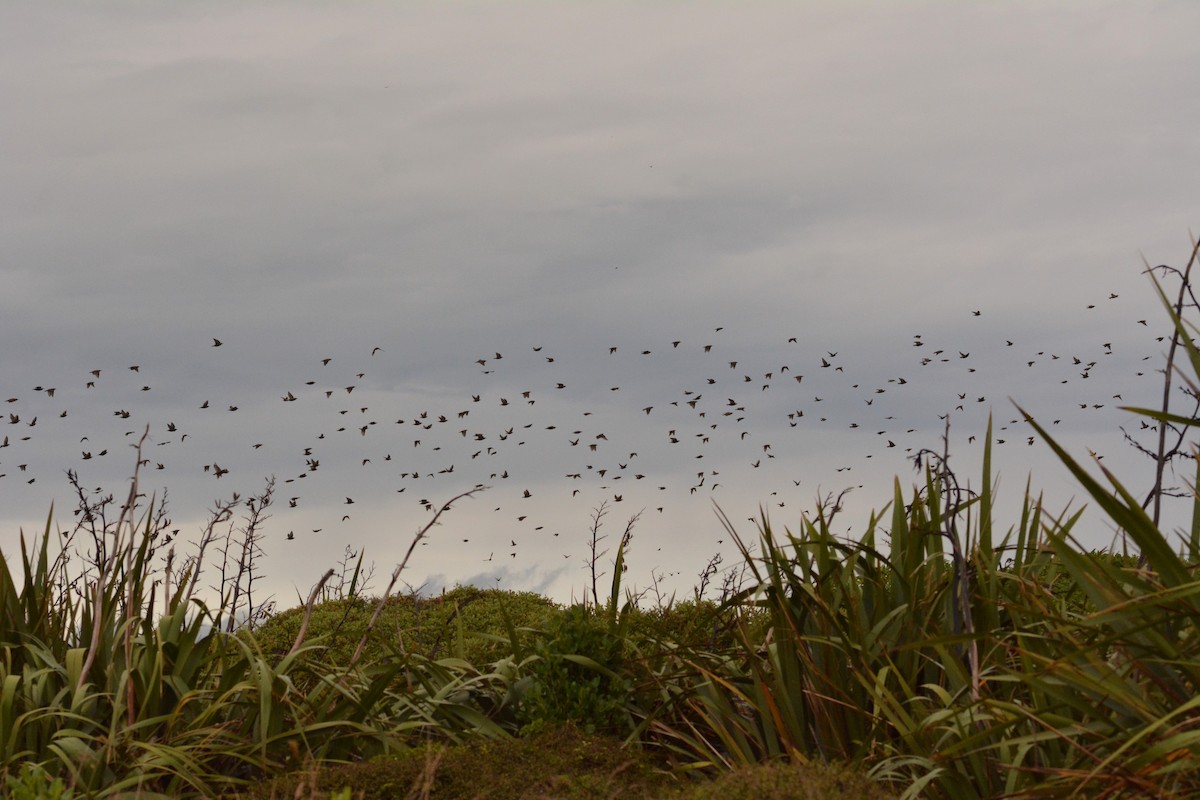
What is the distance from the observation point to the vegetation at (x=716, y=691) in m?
4.79

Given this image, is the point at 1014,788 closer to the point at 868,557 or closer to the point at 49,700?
the point at 868,557

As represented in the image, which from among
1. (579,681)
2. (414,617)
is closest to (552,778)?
(579,681)

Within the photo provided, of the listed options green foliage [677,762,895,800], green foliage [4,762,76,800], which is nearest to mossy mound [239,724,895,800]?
green foliage [677,762,895,800]

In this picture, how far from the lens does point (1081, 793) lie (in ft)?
14.9

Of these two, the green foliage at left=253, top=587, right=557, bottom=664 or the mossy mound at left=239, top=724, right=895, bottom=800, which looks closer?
the mossy mound at left=239, top=724, right=895, bottom=800

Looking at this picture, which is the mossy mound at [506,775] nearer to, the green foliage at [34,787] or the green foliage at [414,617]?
the green foliage at [34,787]

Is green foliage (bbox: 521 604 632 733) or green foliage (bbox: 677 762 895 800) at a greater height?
green foliage (bbox: 521 604 632 733)

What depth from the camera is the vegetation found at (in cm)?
479

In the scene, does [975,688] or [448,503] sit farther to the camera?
[448,503]

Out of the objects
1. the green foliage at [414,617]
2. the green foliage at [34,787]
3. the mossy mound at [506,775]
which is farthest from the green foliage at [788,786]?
the green foliage at [414,617]

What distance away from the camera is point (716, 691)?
21.1 ft

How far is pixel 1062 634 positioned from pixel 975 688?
484mm

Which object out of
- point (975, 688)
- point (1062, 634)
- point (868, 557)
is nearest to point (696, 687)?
point (868, 557)

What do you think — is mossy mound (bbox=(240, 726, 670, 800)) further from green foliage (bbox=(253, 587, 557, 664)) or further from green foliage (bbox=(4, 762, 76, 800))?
green foliage (bbox=(253, 587, 557, 664))
